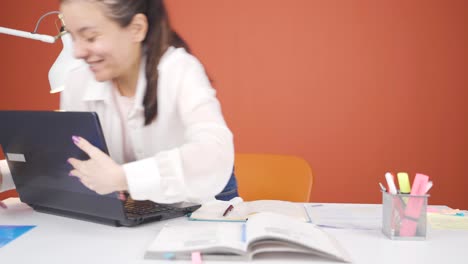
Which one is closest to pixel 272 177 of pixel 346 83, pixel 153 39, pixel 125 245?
pixel 153 39

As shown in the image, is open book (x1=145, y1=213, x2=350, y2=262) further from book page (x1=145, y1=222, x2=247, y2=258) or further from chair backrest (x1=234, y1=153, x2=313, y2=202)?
chair backrest (x1=234, y1=153, x2=313, y2=202)

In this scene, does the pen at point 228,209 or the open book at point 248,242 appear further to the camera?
the pen at point 228,209

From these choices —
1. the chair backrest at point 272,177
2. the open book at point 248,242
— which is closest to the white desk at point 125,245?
the open book at point 248,242

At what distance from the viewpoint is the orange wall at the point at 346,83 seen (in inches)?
112

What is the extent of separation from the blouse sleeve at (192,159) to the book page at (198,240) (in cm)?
9

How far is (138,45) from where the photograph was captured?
1.37m

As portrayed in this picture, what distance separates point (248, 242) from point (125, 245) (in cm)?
26

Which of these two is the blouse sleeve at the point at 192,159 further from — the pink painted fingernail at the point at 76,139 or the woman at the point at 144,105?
the pink painted fingernail at the point at 76,139

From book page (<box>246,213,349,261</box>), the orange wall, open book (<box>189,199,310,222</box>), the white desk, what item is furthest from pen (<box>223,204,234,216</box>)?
the orange wall

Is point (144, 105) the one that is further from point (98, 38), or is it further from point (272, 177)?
point (272, 177)

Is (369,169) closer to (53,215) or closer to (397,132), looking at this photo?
(397,132)

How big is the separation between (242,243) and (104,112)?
2.31 ft

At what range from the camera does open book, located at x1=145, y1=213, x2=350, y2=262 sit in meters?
0.91

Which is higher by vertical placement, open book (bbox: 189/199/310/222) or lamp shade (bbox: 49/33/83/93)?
lamp shade (bbox: 49/33/83/93)
